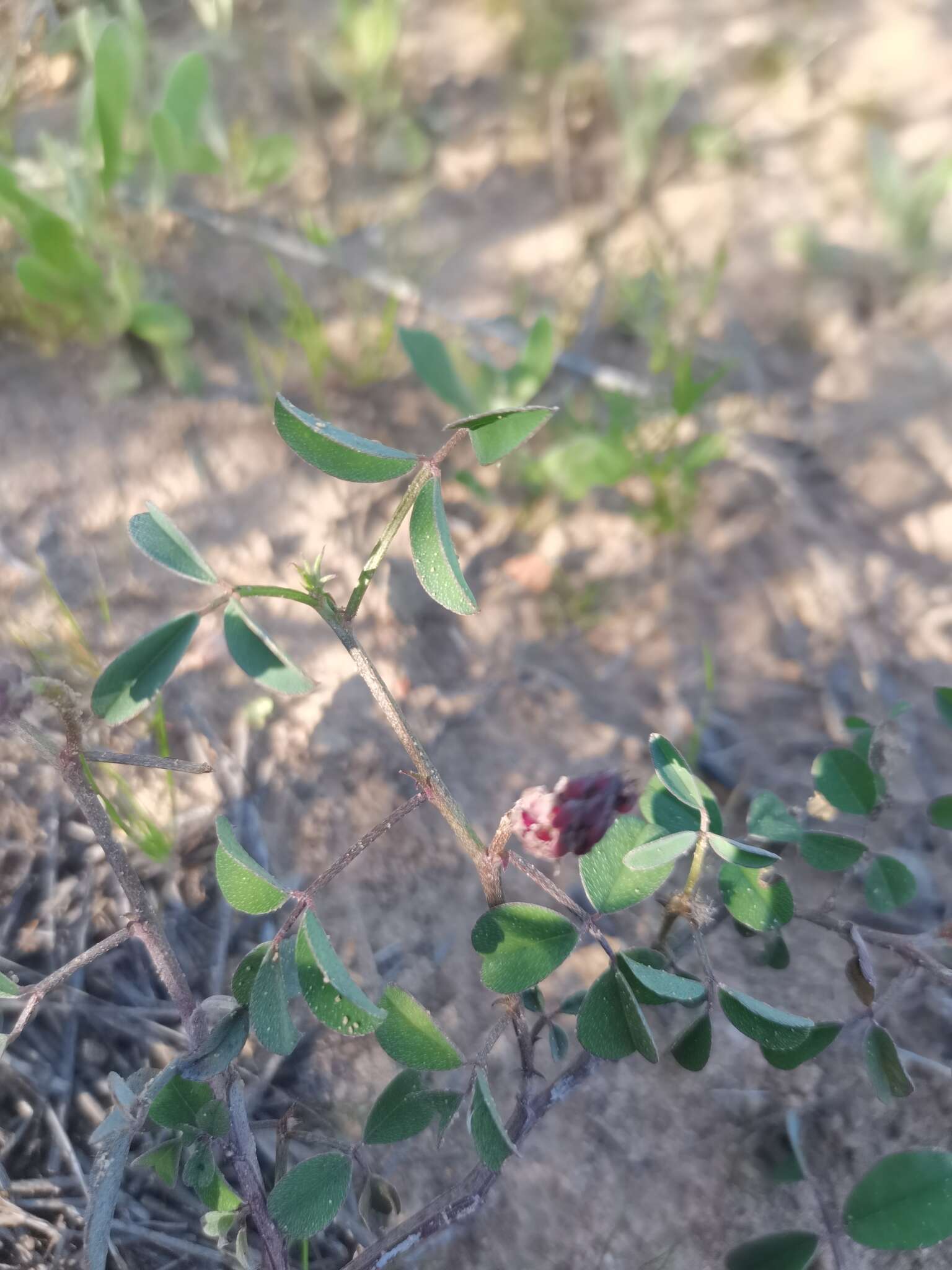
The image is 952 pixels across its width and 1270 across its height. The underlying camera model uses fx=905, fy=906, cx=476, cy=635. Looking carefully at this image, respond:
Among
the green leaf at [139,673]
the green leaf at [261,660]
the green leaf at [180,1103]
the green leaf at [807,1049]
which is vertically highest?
the green leaf at [139,673]

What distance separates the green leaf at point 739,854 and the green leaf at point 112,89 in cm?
162

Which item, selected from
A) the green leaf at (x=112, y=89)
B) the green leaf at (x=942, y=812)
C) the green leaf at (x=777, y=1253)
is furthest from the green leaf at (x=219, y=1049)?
the green leaf at (x=112, y=89)

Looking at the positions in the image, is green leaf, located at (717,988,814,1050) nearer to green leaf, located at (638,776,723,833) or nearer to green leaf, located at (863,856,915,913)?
green leaf, located at (638,776,723,833)

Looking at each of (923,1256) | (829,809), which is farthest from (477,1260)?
(829,809)

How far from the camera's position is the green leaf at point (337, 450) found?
2.52 feet

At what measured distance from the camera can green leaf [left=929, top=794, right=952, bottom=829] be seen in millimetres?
1158

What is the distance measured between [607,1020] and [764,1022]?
15 centimetres

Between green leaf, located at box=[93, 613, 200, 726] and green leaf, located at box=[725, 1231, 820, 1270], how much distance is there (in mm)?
854

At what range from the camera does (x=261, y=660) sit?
0.95 metres

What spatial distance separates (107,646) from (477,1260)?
100cm

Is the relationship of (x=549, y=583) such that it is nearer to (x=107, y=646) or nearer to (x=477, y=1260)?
(x=107, y=646)

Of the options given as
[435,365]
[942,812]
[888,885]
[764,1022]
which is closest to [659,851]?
[764,1022]

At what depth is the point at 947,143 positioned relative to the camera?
2.34 metres

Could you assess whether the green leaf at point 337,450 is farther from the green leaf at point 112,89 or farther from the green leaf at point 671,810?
the green leaf at point 112,89
